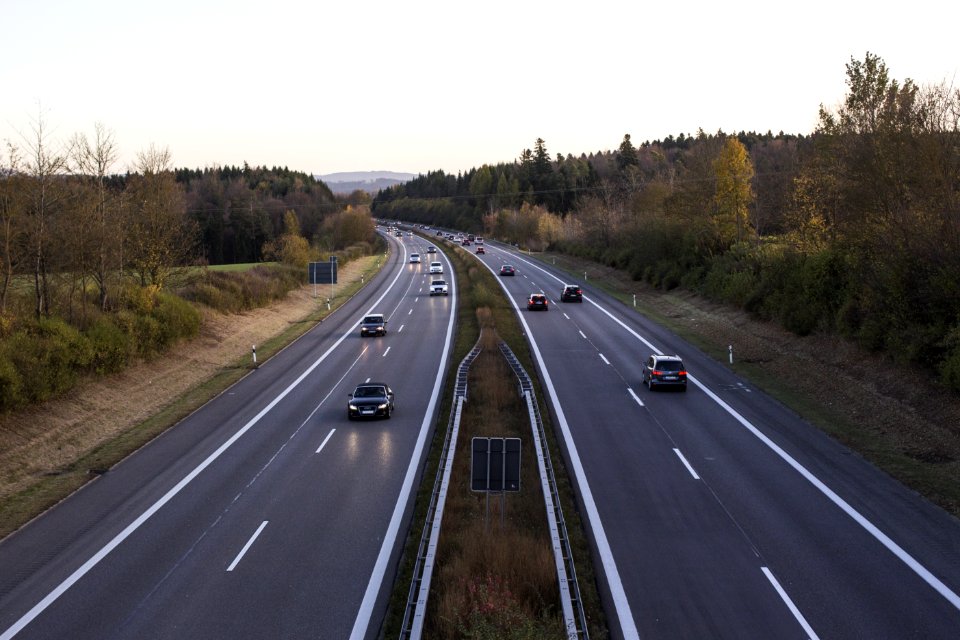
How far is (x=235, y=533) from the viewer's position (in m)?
15.8

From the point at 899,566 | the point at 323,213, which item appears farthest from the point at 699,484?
the point at 323,213

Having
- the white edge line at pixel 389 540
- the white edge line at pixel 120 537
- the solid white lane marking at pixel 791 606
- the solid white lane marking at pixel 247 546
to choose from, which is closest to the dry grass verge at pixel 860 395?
the solid white lane marking at pixel 791 606

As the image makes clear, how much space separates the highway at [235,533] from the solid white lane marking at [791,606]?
6.54 m

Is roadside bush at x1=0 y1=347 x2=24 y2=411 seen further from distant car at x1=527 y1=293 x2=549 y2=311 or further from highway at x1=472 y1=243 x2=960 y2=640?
distant car at x1=527 y1=293 x2=549 y2=311

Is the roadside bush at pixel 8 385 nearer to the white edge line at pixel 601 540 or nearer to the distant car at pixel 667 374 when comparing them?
the white edge line at pixel 601 540

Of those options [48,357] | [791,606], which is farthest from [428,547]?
[48,357]

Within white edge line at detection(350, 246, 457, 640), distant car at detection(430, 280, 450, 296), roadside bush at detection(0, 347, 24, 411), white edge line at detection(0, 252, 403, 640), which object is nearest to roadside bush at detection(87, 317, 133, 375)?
roadside bush at detection(0, 347, 24, 411)

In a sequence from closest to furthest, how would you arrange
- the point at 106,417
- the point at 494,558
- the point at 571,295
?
the point at 494,558, the point at 106,417, the point at 571,295

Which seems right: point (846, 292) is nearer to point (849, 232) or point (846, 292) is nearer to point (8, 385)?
point (849, 232)

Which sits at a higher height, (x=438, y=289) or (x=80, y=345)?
(x=80, y=345)

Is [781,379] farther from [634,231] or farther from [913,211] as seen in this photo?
[634,231]

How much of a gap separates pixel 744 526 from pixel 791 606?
356 cm

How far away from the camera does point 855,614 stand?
12023 millimetres

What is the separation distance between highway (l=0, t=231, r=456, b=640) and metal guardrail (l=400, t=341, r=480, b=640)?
725mm
